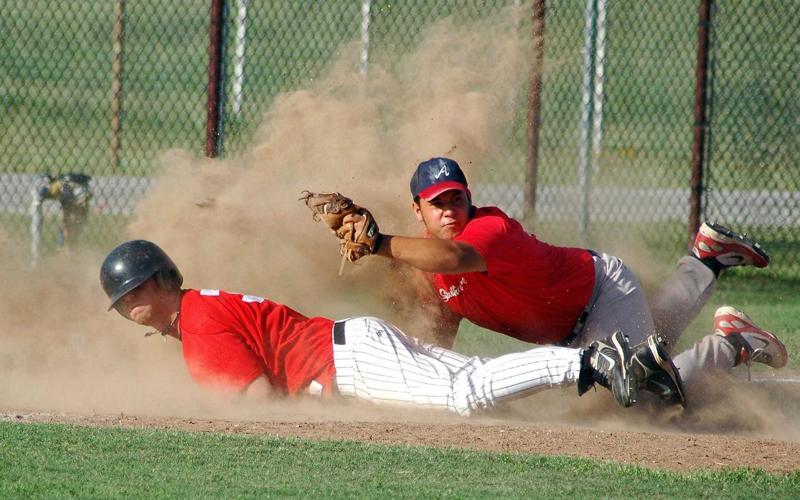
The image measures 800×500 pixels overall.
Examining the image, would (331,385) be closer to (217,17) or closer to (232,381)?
(232,381)

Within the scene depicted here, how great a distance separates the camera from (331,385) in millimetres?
6180

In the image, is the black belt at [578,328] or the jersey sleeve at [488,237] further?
the black belt at [578,328]

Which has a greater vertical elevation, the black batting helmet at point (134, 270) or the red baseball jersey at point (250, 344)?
the black batting helmet at point (134, 270)

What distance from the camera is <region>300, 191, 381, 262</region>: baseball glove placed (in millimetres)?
5645

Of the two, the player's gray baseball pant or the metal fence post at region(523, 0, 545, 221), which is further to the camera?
the metal fence post at region(523, 0, 545, 221)

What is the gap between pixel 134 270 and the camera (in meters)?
6.20

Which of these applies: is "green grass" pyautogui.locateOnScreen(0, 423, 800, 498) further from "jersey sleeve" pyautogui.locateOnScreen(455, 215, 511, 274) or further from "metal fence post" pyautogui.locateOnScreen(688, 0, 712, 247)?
"metal fence post" pyautogui.locateOnScreen(688, 0, 712, 247)

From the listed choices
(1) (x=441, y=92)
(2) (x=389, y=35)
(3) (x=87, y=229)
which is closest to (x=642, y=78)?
(2) (x=389, y=35)

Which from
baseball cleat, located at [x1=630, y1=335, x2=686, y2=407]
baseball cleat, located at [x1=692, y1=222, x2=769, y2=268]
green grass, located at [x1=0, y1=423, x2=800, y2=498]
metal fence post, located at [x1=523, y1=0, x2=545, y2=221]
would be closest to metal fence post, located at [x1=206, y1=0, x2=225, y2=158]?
metal fence post, located at [x1=523, y1=0, x2=545, y2=221]

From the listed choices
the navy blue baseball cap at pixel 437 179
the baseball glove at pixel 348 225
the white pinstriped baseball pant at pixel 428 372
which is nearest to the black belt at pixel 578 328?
the white pinstriped baseball pant at pixel 428 372

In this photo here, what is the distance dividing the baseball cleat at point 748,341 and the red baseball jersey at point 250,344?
100 inches

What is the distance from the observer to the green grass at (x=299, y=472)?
14.0ft

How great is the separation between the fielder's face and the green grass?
156 cm

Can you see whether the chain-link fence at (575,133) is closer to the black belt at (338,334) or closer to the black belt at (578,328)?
the black belt at (578,328)
